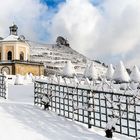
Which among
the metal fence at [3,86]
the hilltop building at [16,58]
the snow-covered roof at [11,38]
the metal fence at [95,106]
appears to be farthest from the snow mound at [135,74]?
the snow-covered roof at [11,38]

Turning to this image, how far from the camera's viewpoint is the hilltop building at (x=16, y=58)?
180ft

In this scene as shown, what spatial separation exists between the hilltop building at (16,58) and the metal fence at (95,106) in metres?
42.0

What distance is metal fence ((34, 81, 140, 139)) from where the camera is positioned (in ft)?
29.5

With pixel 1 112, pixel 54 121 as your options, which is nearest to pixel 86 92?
pixel 54 121

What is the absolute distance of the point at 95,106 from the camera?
1150 cm

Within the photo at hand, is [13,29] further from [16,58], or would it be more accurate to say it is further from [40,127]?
[40,127]

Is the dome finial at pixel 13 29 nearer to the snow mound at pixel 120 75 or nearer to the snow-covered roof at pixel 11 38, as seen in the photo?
the snow-covered roof at pixel 11 38

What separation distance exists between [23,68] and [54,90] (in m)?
44.3

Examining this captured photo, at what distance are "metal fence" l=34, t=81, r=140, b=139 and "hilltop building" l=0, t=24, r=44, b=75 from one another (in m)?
42.0

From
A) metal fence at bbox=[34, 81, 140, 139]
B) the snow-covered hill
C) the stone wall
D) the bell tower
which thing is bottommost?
metal fence at bbox=[34, 81, 140, 139]

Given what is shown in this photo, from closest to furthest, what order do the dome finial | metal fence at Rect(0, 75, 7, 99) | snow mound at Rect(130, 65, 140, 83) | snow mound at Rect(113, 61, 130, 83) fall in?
metal fence at Rect(0, 75, 7, 99), snow mound at Rect(113, 61, 130, 83), snow mound at Rect(130, 65, 140, 83), the dome finial

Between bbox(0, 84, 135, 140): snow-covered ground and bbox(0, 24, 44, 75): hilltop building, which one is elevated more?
bbox(0, 24, 44, 75): hilltop building

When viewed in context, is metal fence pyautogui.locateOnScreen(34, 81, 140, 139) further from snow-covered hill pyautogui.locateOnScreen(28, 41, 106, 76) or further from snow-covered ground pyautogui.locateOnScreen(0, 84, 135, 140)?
snow-covered hill pyautogui.locateOnScreen(28, 41, 106, 76)

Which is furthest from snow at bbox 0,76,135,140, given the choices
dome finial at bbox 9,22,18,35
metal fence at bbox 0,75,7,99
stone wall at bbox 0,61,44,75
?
dome finial at bbox 9,22,18,35
